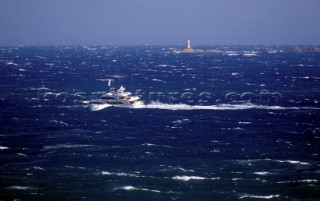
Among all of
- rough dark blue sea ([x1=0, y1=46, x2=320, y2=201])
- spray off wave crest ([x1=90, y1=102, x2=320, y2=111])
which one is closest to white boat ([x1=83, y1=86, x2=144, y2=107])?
spray off wave crest ([x1=90, y1=102, x2=320, y2=111])

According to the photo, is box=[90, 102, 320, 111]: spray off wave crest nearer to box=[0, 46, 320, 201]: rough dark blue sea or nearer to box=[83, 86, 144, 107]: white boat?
box=[0, 46, 320, 201]: rough dark blue sea

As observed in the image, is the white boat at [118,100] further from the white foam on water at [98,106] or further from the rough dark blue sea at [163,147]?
the rough dark blue sea at [163,147]

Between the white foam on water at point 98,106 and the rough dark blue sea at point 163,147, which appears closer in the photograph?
the rough dark blue sea at point 163,147

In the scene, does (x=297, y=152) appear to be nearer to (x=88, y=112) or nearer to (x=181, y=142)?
(x=181, y=142)

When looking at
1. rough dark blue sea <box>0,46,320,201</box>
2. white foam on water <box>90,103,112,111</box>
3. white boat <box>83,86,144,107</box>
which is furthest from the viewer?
white boat <box>83,86,144,107</box>

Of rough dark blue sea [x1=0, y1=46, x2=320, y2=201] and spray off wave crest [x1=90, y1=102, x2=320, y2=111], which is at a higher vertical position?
spray off wave crest [x1=90, y1=102, x2=320, y2=111]

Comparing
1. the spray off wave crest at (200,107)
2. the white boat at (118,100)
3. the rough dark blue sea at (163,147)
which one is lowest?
the rough dark blue sea at (163,147)

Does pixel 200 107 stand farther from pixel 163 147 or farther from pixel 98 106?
pixel 163 147

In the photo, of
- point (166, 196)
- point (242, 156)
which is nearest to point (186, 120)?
point (242, 156)

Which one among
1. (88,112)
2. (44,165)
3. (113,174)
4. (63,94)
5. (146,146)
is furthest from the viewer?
(63,94)

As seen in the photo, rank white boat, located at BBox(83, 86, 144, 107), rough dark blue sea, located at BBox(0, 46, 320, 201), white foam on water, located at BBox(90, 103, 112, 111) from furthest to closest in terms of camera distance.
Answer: white boat, located at BBox(83, 86, 144, 107) → white foam on water, located at BBox(90, 103, 112, 111) → rough dark blue sea, located at BBox(0, 46, 320, 201)

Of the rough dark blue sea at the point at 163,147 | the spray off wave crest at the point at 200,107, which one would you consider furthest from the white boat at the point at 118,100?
the rough dark blue sea at the point at 163,147
